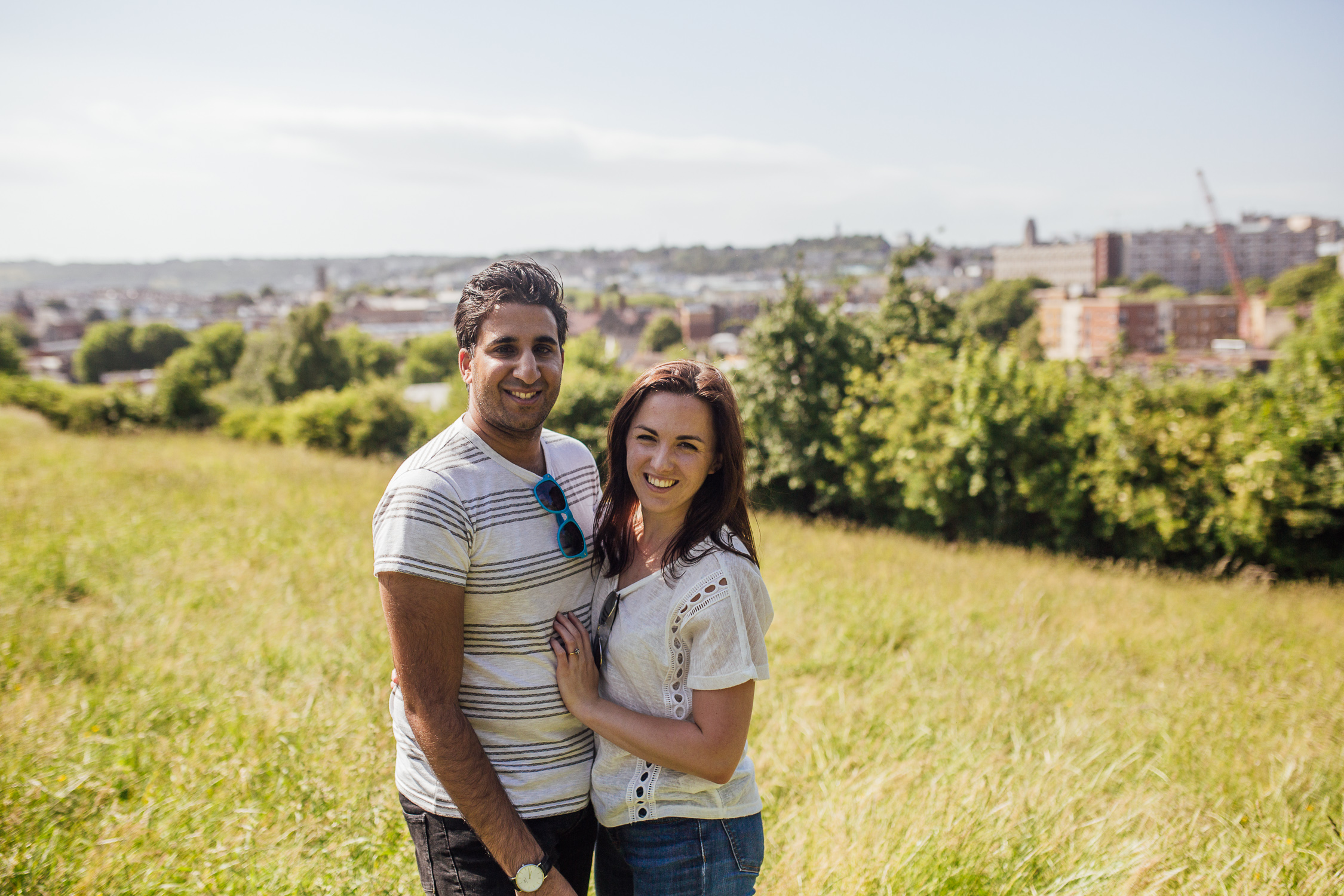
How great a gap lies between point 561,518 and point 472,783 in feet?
2.07

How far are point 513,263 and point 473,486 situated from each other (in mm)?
570

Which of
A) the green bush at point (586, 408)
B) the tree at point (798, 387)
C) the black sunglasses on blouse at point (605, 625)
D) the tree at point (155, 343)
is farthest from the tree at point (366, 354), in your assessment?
the black sunglasses on blouse at point (605, 625)

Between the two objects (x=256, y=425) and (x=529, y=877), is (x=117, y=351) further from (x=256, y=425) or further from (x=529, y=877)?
(x=529, y=877)

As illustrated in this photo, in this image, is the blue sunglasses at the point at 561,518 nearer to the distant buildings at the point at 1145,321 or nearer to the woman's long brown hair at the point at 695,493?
the woman's long brown hair at the point at 695,493

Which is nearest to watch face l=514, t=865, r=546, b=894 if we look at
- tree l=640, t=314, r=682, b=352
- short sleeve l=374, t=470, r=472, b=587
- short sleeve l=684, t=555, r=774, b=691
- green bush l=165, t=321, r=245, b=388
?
short sleeve l=684, t=555, r=774, b=691

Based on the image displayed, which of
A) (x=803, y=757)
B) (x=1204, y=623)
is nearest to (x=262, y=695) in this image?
(x=803, y=757)

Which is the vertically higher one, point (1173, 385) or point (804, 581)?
point (1173, 385)

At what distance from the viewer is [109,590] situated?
18.6ft

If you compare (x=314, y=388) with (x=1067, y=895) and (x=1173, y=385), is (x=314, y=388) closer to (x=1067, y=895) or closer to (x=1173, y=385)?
(x=1173, y=385)

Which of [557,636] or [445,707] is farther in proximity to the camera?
[557,636]

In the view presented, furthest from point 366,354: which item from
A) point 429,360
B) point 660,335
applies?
point 660,335

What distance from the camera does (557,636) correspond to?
186 centimetres

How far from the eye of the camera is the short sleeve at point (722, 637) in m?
1.72

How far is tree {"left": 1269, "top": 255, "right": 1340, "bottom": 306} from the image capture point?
6444 centimetres
